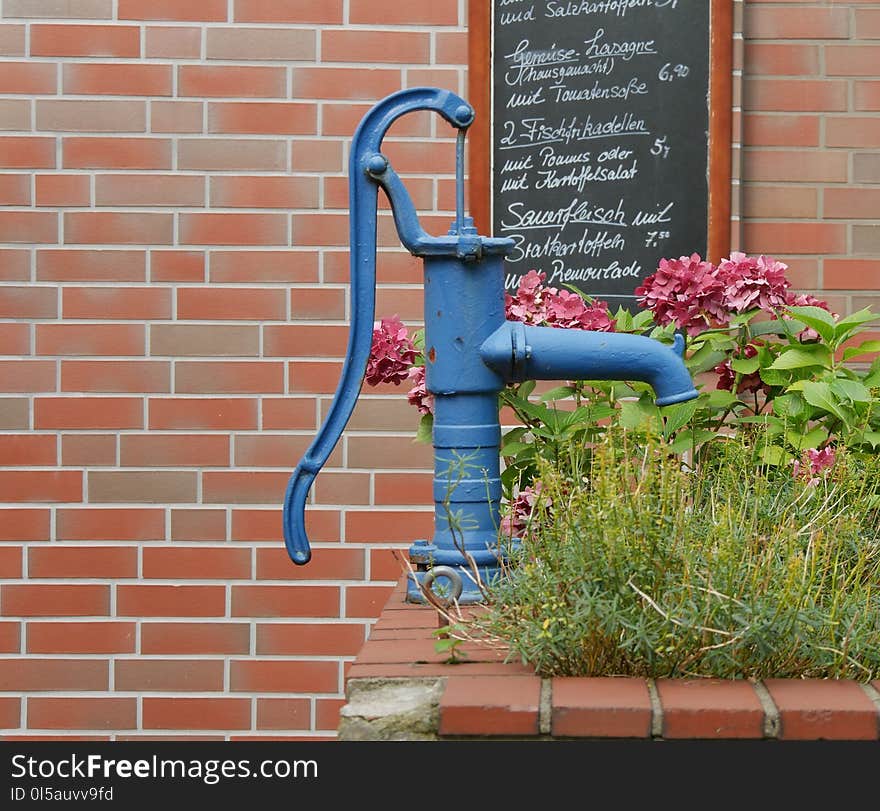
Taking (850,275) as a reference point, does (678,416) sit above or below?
below

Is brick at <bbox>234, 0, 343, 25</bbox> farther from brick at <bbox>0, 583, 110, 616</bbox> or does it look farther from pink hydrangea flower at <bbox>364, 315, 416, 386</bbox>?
brick at <bbox>0, 583, 110, 616</bbox>

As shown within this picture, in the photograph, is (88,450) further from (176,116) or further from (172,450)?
(176,116)

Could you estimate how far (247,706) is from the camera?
3.33 m

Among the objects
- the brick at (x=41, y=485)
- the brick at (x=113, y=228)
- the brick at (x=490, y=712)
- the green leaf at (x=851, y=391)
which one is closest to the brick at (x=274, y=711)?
the brick at (x=41, y=485)

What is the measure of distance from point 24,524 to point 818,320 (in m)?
2.03

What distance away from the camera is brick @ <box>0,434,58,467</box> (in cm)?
331

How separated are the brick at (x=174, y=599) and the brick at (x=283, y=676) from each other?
152 millimetres

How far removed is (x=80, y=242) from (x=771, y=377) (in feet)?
5.90

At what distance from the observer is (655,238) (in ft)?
10.9

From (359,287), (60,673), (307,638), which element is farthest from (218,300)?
(359,287)

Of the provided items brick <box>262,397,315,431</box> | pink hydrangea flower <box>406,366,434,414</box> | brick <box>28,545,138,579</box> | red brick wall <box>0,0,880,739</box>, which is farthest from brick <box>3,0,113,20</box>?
pink hydrangea flower <box>406,366,434,414</box>

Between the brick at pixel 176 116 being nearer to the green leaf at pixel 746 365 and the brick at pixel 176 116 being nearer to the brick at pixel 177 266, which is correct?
the brick at pixel 177 266

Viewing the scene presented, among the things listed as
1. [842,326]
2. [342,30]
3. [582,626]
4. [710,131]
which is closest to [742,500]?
[582,626]

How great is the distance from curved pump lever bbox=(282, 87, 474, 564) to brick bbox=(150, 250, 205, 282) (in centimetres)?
126
